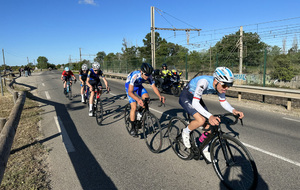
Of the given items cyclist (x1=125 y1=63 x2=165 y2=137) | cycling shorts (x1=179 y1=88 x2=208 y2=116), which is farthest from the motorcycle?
cycling shorts (x1=179 y1=88 x2=208 y2=116)

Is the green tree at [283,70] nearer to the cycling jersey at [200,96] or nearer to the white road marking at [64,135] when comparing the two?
the cycling jersey at [200,96]

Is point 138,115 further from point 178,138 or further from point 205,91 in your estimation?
point 205,91

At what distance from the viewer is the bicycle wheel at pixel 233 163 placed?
2.70 m

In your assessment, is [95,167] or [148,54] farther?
[148,54]

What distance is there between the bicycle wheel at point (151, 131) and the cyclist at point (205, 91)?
73cm

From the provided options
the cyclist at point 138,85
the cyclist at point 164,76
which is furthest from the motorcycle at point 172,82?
the cyclist at point 138,85

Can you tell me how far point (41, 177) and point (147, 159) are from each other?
188 cm

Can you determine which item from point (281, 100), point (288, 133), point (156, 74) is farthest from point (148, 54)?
point (288, 133)

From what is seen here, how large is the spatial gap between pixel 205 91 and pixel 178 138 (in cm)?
114

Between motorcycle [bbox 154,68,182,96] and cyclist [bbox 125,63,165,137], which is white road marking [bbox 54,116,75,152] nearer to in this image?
cyclist [bbox 125,63,165,137]

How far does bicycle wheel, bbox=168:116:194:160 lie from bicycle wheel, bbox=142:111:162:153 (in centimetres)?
29

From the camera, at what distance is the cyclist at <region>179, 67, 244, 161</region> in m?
3.06

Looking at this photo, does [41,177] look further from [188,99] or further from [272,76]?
[272,76]

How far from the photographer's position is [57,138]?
521cm
